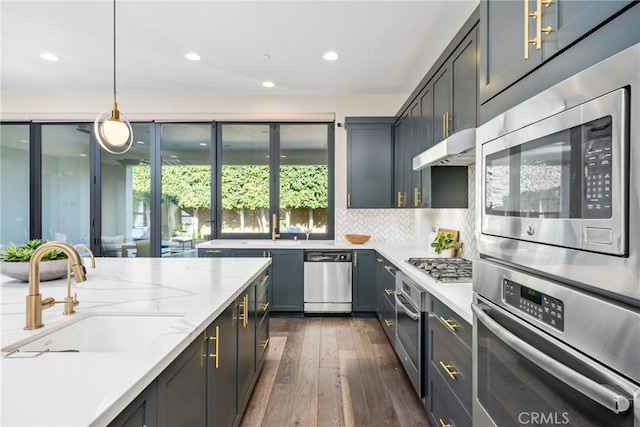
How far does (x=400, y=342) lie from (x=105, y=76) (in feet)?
13.9

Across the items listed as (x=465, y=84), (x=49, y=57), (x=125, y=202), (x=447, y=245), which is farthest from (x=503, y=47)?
(x=125, y=202)

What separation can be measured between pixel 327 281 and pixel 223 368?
2636 millimetres

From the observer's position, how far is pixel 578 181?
698mm

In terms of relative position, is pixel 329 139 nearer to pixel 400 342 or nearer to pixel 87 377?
pixel 400 342

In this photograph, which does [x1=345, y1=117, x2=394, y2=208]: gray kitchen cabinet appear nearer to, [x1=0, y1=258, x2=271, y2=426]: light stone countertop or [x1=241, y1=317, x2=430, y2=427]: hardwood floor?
[x1=241, y1=317, x2=430, y2=427]: hardwood floor

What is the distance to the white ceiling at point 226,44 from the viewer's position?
264 cm

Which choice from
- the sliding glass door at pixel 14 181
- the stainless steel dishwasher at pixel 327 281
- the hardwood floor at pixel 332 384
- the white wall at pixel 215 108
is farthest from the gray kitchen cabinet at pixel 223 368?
the sliding glass door at pixel 14 181

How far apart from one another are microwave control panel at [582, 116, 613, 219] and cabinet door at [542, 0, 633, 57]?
0.71 ft

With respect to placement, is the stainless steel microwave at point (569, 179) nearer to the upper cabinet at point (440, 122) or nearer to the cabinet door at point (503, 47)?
the cabinet door at point (503, 47)

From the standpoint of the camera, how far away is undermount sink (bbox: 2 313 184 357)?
1.28m

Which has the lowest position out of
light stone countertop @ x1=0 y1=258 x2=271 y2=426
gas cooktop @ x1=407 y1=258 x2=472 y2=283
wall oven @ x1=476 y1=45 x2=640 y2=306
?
light stone countertop @ x1=0 y1=258 x2=271 y2=426

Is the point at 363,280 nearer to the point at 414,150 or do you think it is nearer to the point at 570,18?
the point at 414,150

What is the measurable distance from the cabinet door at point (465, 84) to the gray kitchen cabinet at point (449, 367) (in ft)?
3.72

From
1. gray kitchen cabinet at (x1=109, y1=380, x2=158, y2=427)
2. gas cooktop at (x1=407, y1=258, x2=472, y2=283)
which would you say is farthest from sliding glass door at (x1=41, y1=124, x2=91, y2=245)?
gray kitchen cabinet at (x1=109, y1=380, x2=158, y2=427)
